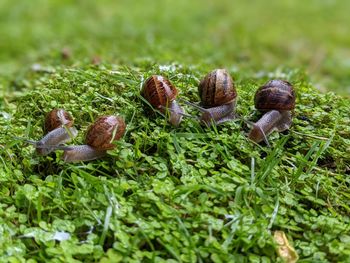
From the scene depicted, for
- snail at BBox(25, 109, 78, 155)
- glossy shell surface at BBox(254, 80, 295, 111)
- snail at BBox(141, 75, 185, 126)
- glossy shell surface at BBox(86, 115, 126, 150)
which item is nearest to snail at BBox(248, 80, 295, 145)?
glossy shell surface at BBox(254, 80, 295, 111)

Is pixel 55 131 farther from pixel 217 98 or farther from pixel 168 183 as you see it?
pixel 217 98

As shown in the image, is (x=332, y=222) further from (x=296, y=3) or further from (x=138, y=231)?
(x=296, y=3)

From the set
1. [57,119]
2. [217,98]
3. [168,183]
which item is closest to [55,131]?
[57,119]

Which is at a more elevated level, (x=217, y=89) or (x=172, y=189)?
(x=217, y=89)

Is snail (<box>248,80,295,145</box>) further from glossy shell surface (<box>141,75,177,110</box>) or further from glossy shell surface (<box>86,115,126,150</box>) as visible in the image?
glossy shell surface (<box>86,115,126,150</box>)

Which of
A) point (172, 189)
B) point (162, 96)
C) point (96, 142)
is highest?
point (162, 96)
